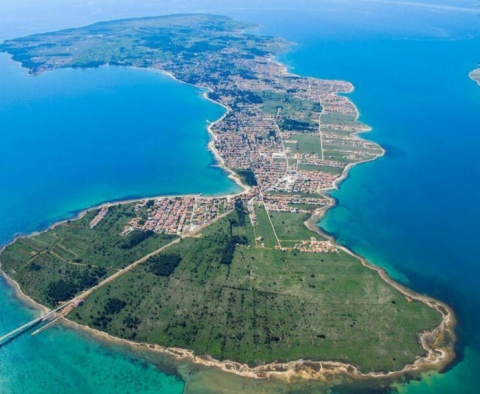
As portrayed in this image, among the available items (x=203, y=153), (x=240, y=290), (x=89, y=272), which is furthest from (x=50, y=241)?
(x=203, y=153)

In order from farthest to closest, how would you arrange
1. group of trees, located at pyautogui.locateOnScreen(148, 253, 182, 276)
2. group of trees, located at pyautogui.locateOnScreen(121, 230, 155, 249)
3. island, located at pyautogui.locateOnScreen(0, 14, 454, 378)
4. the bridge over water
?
group of trees, located at pyautogui.locateOnScreen(121, 230, 155, 249)
group of trees, located at pyautogui.locateOnScreen(148, 253, 182, 276)
the bridge over water
island, located at pyautogui.locateOnScreen(0, 14, 454, 378)

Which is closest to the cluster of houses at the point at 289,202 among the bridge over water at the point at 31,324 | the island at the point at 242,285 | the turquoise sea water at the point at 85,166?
the island at the point at 242,285

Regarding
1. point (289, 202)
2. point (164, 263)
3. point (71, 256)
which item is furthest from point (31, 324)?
point (289, 202)

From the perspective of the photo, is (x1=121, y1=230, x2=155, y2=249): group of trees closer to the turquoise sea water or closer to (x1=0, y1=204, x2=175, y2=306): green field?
(x1=0, y1=204, x2=175, y2=306): green field

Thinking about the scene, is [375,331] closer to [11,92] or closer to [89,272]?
[89,272]

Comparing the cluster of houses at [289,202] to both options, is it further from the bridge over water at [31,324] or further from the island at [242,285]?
the bridge over water at [31,324]

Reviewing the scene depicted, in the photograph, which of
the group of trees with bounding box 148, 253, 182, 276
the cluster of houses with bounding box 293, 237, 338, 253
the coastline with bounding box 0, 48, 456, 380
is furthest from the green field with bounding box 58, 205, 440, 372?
the cluster of houses with bounding box 293, 237, 338, 253

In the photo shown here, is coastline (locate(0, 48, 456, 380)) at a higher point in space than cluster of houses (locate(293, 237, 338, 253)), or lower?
lower

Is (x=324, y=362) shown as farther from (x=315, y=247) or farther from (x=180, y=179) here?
(x=180, y=179)

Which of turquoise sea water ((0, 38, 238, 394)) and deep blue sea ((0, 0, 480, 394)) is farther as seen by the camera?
deep blue sea ((0, 0, 480, 394))
